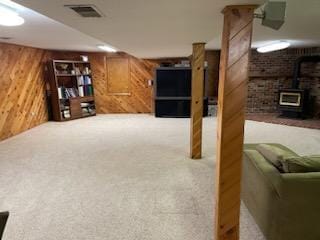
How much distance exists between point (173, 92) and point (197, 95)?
3.63 meters

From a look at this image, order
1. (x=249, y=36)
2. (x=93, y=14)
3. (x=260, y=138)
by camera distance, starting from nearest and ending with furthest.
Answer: (x=249, y=36)
(x=93, y=14)
(x=260, y=138)

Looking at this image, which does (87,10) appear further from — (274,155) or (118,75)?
(118,75)

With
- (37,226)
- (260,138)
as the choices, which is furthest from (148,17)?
(260,138)

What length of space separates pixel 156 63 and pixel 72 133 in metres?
3.76

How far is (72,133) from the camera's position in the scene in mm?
5652

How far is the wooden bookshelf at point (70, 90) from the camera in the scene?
6.87 m

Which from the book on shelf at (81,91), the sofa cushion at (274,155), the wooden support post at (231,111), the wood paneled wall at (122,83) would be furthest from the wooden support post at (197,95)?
the book on shelf at (81,91)

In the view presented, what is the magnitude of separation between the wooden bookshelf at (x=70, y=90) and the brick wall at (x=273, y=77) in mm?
5127

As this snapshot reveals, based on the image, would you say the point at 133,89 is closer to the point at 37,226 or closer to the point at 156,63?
the point at 156,63

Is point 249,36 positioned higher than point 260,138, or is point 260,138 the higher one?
point 249,36

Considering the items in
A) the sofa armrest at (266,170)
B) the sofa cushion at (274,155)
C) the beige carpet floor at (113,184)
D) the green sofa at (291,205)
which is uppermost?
the sofa cushion at (274,155)

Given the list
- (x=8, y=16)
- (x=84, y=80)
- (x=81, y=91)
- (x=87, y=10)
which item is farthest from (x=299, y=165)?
(x=84, y=80)

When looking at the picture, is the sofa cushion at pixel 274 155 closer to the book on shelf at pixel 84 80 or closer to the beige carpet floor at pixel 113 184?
the beige carpet floor at pixel 113 184

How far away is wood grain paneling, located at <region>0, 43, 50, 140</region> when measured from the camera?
5.24 meters
